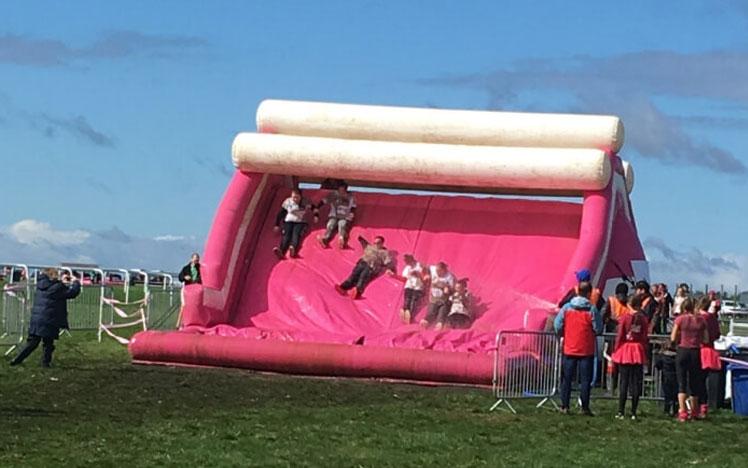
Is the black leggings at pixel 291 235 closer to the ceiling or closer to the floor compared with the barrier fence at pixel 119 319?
closer to the ceiling

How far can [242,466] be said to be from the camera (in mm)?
11211

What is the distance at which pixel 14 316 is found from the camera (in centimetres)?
2125

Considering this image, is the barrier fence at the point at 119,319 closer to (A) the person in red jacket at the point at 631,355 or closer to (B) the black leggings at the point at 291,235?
(B) the black leggings at the point at 291,235

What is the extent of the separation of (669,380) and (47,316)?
8.00 m

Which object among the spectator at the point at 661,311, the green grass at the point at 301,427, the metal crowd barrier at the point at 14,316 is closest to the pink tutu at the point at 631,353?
the green grass at the point at 301,427

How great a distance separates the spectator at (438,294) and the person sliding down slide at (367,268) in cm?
105

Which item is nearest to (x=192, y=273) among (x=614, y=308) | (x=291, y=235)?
(x=291, y=235)

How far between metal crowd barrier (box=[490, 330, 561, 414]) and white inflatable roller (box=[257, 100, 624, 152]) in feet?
17.3

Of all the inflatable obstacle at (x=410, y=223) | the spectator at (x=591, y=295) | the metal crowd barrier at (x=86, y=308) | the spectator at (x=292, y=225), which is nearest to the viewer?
the spectator at (x=591, y=295)

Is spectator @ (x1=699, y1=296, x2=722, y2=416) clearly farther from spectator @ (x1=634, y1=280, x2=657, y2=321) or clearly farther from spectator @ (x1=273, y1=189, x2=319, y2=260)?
spectator @ (x1=273, y1=189, x2=319, y2=260)

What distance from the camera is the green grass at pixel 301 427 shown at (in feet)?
39.0

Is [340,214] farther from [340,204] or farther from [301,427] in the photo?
[301,427]

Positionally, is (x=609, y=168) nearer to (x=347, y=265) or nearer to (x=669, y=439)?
(x=347, y=265)

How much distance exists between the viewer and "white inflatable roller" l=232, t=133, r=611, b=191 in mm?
20562
